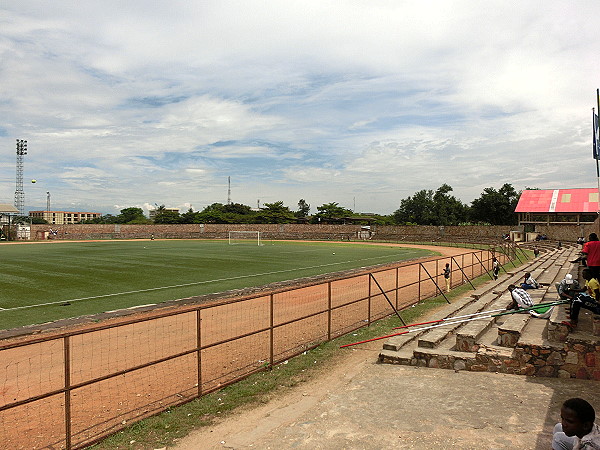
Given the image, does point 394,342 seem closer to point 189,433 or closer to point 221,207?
point 189,433

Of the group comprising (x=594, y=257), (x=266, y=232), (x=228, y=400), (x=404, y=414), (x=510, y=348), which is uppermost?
(x=594, y=257)

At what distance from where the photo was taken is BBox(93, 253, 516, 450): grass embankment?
5898 mm

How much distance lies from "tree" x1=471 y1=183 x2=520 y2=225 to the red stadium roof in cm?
1949

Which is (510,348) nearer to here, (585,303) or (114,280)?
(585,303)

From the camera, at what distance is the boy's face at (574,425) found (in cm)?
404

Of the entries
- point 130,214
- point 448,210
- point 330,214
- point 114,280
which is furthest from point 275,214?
point 114,280

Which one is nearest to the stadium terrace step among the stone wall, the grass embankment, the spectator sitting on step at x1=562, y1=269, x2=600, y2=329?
the spectator sitting on step at x1=562, y1=269, x2=600, y2=329

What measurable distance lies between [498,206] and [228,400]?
8326 cm

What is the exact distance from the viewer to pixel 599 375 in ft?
24.7

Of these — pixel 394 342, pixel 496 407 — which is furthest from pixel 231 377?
pixel 496 407

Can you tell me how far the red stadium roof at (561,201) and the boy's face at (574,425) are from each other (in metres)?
58.3

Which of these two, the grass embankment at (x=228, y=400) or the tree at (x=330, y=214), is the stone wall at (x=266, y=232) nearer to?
the tree at (x=330, y=214)

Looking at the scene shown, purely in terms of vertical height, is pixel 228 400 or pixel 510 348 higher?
pixel 510 348

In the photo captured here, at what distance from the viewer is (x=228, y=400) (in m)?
7.28
